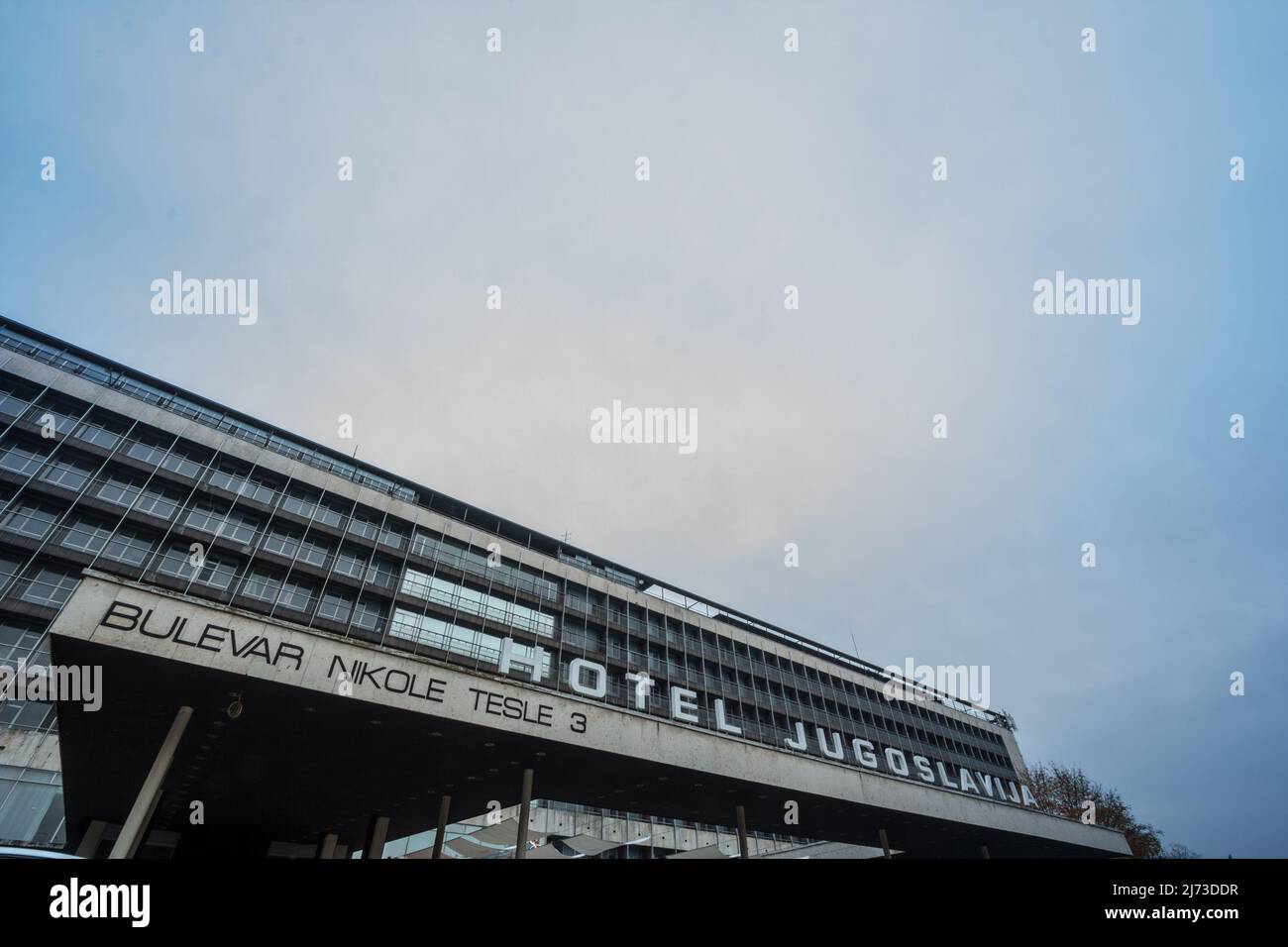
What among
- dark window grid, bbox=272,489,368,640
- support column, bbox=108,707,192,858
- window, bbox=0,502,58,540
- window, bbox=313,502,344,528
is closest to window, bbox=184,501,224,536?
dark window grid, bbox=272,489,368,640

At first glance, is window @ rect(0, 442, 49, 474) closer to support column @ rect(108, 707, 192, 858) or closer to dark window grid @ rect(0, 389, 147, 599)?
dark window grid @ rect(0, 389, 147, 599)

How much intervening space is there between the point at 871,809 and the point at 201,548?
Result: 42.3m

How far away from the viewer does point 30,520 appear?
35.3 m

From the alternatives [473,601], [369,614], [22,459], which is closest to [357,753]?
[369,614]

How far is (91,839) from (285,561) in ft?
66.0

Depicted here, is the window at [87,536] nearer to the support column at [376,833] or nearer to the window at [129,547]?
the window at [129,547]

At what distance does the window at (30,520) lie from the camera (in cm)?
3454

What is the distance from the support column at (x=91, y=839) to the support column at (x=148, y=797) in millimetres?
12685

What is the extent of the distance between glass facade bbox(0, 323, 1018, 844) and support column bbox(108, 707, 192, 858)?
50.3ft

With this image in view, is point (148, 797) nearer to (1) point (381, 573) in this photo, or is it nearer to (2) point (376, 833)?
(2) point (376, 833)

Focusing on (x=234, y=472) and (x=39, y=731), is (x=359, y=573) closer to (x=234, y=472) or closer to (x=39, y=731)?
(x=234, y=472)
